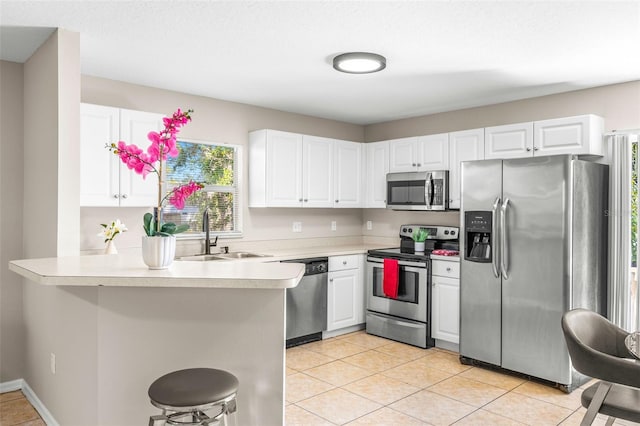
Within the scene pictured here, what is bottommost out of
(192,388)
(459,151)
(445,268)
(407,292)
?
(407,292)

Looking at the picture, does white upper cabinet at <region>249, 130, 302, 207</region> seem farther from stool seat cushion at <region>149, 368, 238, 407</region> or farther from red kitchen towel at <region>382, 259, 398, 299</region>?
stool seat cushion at <region>149, 368, 238, 407</region>

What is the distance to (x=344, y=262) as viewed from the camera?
5031 mm

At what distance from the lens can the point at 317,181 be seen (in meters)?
5.25

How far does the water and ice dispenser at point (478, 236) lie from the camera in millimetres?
4000

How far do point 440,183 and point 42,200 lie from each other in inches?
138

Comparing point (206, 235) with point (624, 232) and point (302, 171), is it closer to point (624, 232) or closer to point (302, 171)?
point (302, 171)

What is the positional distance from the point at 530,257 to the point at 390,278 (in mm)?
1479

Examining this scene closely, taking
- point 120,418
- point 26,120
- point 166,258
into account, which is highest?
point 26,120

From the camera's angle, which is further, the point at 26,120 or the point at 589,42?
the point at 26,120

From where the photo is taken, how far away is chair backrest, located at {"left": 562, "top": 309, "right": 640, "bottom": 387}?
212 cm

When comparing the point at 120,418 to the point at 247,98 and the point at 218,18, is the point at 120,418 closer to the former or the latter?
the point at 218,18

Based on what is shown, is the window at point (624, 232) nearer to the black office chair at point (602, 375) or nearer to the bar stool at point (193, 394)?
the black office chair at point (602, 375)

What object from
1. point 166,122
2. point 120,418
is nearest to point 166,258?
point 166,122

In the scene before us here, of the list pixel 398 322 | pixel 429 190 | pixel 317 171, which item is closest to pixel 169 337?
pixel 398 322
